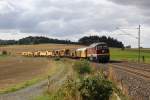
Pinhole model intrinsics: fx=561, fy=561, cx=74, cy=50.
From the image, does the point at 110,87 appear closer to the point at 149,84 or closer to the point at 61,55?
the point at 149,84

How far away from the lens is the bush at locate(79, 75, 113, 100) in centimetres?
2084

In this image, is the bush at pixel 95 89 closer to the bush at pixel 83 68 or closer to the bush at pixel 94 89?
the bush at pixel 94 89

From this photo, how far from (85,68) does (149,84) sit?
14.8 m

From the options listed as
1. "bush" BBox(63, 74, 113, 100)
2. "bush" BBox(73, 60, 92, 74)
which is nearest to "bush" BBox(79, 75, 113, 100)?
"bush" BBox(63, 74, 113, 100)

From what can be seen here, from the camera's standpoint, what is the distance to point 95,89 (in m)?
20.9

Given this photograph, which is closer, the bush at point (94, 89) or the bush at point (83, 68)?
the bush at point (94, 89)

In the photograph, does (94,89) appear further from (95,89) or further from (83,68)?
(83,68)

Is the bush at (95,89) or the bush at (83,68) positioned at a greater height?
the bush at (95,89)

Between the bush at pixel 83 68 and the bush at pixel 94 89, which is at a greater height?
the bush at pixel 94 89

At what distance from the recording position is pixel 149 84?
34.1 meters

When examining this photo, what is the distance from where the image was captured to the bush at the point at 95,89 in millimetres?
20844

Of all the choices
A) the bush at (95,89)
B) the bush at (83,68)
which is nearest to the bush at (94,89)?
the bush at (95,89)

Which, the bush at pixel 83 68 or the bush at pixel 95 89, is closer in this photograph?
the bush at pixel 95 89

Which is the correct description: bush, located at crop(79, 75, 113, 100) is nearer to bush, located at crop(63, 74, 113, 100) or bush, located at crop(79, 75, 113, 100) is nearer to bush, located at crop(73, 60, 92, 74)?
bush, located at crop(63, 74, 113, 100)
